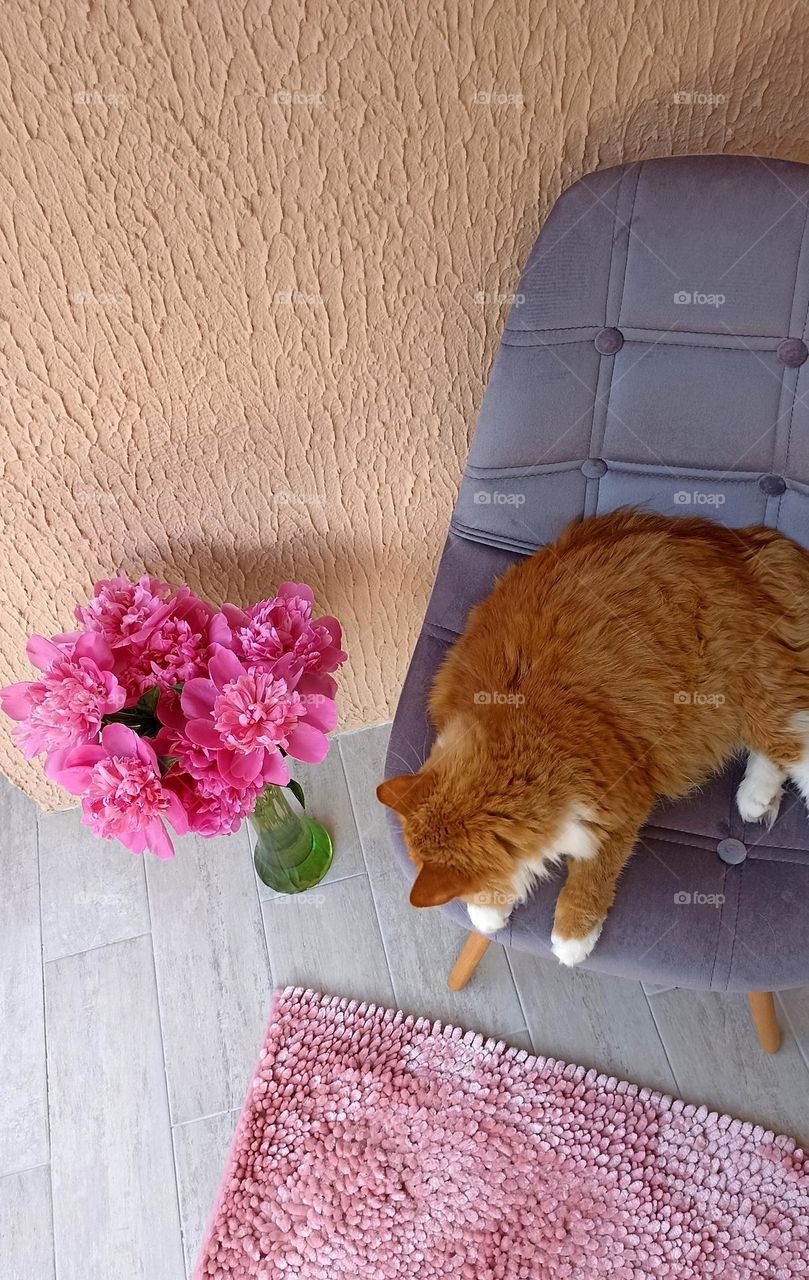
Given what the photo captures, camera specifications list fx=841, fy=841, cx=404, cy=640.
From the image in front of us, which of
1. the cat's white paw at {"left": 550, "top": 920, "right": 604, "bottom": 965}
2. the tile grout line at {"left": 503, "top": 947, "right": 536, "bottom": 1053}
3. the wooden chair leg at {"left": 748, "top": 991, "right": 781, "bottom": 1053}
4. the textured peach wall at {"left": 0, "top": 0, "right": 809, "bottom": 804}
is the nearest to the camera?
the textured peach wall at {"left": 0, "top": 0, "right": 809, "bottom": 804}

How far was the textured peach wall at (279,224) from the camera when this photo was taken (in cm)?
81

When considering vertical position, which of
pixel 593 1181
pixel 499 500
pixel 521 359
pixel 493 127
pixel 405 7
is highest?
pixel 405 7

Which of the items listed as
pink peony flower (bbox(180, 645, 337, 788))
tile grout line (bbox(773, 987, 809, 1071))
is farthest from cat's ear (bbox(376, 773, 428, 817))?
tile grout line (bbox(773, 987, 809, 1071))

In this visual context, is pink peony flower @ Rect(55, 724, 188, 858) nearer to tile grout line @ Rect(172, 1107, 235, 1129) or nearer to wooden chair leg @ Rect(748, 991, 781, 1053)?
tile grout line @ Rect(172, 1107, 235, 1129)

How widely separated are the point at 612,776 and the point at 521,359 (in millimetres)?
506

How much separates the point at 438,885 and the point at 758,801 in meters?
0.39

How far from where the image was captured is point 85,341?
0.97 metres

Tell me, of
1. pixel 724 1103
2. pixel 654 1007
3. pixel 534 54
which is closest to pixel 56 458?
pixel 534 54

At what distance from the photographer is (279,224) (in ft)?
3.06

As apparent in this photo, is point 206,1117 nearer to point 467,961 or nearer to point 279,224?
point 467,961

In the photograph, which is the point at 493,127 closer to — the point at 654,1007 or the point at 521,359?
the point at 521,359

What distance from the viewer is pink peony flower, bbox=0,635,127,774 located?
0.94 m

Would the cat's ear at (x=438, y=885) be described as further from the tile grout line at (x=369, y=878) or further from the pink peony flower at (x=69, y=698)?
the tile grout line at (x=369, y=878)

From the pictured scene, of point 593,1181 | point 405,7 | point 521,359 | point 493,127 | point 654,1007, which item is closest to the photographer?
point 405,7
